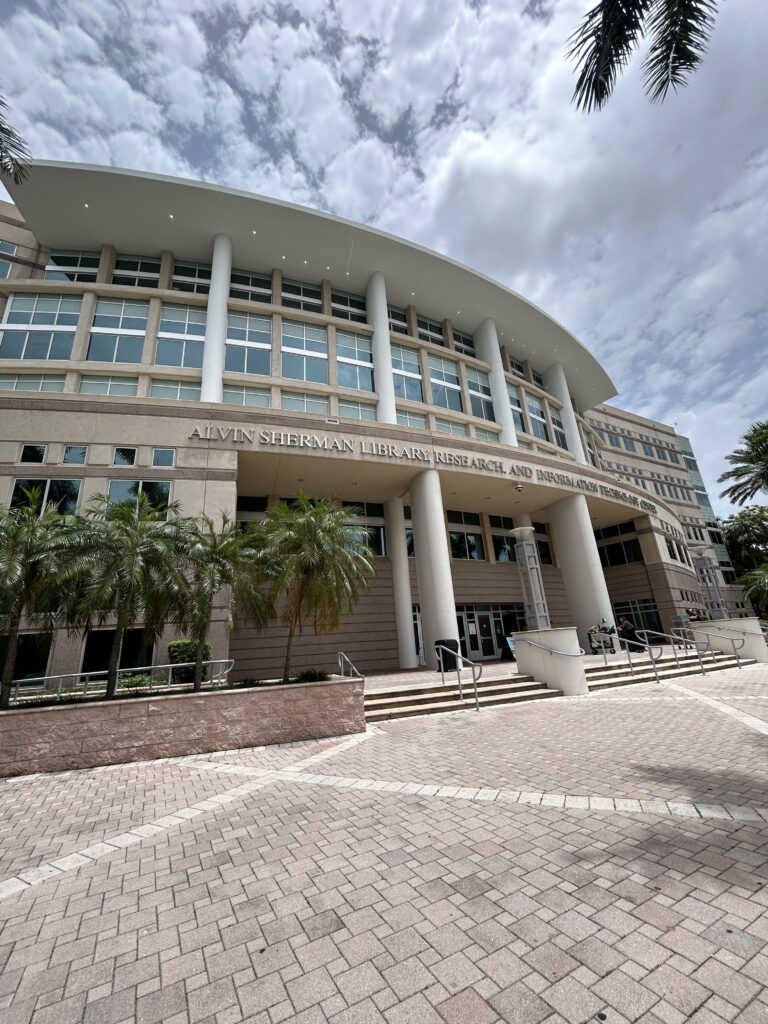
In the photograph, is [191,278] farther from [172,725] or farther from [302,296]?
[172,725]

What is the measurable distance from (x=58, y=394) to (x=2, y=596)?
34.1 feet

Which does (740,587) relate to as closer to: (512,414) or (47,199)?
(512,414)

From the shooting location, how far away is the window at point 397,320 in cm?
2939

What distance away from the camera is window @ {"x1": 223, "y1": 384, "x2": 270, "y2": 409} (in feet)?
74.4

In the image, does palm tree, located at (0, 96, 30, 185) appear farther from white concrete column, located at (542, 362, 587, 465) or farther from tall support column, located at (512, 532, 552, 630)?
white concrete column, located at (542, 362, 587, 465)

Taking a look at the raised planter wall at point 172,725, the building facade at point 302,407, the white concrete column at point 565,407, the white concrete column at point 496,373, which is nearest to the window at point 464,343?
the building facade at point 302,407

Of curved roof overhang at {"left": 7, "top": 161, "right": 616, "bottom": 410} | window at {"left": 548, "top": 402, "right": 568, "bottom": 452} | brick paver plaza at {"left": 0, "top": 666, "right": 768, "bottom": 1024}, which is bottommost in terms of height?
brick paver plaza at {"left": 0, "top": 666, "right": 768, "bottom": 1024}

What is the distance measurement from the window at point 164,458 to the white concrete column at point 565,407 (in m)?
28.9

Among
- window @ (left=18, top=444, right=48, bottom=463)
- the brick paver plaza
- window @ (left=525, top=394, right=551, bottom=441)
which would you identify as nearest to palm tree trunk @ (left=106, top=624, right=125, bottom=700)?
the brick paver plaza

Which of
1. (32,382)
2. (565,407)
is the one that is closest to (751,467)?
(565,407)

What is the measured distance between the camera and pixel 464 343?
1273 inches

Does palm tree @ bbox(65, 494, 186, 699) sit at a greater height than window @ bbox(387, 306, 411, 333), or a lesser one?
lesser

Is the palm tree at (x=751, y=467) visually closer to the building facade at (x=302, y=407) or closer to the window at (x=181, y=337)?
the building facade at (x=302, y=407)

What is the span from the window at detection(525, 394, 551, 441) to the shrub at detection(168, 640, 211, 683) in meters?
27.2
